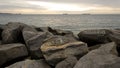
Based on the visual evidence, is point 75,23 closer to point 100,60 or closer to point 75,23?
point 75,23

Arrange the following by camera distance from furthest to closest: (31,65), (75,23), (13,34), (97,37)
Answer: (75,23) < (13,34) < (97,37) < (31,65)

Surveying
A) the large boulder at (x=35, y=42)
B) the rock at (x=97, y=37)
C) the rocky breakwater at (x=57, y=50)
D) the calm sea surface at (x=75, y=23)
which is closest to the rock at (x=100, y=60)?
the rocky breakwater at (x=57, y=50)

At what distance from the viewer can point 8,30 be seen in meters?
12.5

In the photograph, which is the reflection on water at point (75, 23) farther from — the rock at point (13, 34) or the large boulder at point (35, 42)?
the large boulder at point (35, 42)

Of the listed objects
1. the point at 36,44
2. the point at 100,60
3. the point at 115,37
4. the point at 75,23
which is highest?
the point at 100,60

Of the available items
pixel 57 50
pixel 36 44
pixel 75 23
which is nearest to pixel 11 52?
pixel 36 44

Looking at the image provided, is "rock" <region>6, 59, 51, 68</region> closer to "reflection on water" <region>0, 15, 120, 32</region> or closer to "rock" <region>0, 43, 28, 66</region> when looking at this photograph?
"rock" <region>0, 43, 28, 66</region>

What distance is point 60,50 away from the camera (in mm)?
9375

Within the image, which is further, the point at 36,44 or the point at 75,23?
the point at 75,23

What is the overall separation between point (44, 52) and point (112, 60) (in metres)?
3.01

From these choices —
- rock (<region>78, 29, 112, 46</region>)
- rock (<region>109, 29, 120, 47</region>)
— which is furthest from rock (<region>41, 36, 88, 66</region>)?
rock (<region>109, 29, 120, 47</region>)

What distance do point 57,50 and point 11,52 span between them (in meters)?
2.27

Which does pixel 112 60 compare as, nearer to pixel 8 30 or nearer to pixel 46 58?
pixel 46 58

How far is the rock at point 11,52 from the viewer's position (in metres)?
10.2
